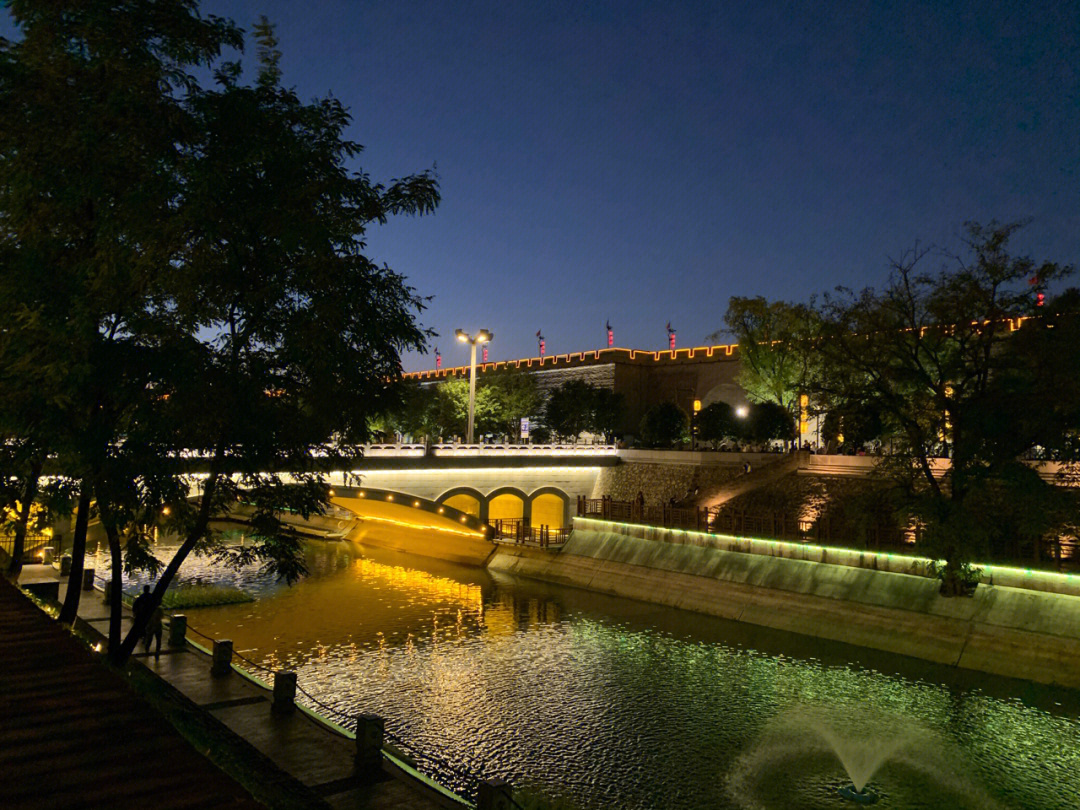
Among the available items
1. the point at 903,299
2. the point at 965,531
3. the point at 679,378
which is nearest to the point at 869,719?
the point at 965,531

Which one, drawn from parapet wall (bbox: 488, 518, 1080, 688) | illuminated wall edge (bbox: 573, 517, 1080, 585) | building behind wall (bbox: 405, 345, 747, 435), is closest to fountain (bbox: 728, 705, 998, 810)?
parapet wall (bbox: 488, 518, 1080, 688)

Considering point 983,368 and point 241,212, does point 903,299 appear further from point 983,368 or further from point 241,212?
point 241,212

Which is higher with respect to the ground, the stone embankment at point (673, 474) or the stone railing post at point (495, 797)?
the stone embankment at point (673, 474)

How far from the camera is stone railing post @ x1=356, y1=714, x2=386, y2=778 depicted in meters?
13.1

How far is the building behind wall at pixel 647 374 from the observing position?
62531mm

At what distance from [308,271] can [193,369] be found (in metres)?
2.06

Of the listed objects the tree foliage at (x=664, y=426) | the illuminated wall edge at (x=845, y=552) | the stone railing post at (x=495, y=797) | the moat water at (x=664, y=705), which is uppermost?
the tree foliage at (x=664, y=426)

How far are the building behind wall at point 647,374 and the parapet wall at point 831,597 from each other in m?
27.9

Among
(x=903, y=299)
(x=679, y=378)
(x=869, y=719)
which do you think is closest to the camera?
(x=869, y=719)

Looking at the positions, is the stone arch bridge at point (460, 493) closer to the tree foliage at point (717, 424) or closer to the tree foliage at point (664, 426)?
the tree foliage at point (664, 426)

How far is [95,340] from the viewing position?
34.8 feet

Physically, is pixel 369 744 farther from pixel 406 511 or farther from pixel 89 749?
pixel 406 511

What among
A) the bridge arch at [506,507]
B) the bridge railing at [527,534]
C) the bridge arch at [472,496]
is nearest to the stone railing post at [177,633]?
the bridge arch at [472,496]

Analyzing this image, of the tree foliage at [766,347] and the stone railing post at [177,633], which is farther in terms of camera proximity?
the tree foliage at [766,347]
